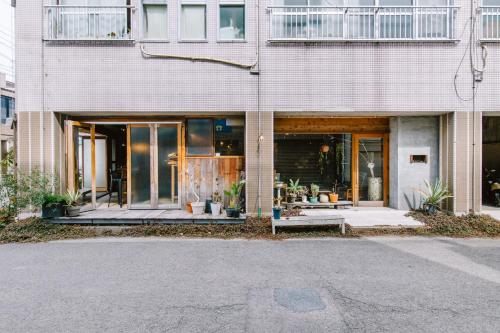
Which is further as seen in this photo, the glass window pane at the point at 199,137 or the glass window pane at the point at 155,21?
the glass window pane at the point at 199,137

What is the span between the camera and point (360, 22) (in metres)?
9.68

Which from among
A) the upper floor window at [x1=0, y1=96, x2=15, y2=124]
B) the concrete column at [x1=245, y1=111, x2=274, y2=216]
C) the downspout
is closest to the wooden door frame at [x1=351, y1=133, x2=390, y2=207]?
the concrete column at [x1=245, y1=111, x2=274, y2=216]

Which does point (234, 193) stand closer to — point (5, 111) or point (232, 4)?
point (232, 4)

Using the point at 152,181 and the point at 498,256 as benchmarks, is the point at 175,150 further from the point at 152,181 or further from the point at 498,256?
the point at 498,256

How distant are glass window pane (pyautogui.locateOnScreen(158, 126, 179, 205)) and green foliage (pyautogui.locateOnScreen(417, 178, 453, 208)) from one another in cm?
779

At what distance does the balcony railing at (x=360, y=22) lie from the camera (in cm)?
955

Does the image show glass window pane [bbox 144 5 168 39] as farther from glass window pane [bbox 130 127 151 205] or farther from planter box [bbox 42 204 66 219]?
planter box [bbox 42 204 66 219]

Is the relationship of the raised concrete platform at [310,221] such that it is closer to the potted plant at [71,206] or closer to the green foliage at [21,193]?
the potted plant at [71,206]

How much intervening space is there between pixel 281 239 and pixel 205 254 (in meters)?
2.04

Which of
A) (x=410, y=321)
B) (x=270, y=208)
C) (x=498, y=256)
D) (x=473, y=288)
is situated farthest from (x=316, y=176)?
(x=410, y=321)

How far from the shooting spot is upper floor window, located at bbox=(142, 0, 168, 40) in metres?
9.60

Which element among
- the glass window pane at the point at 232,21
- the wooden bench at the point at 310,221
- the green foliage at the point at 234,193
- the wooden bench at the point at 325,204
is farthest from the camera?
the wooden bench at the point at 325,204

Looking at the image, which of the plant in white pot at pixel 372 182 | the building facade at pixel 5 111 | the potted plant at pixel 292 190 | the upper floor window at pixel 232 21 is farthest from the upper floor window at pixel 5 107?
the plant in white pot at pixel 372 182

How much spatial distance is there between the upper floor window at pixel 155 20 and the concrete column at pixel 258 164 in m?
3.69
